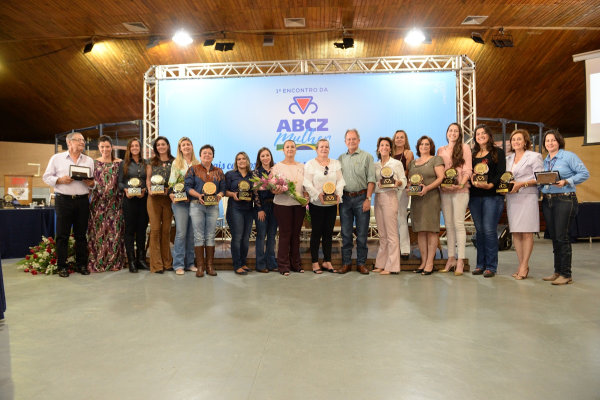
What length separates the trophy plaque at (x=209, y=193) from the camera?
432cm

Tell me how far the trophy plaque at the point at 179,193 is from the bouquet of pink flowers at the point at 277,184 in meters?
0.76

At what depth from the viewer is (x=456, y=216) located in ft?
14.3

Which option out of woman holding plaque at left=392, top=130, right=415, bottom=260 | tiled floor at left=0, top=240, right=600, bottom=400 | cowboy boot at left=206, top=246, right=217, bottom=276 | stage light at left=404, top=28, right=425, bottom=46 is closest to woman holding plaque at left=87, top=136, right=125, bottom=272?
tiled floor at left=0, top=240, right=600, bottom=400

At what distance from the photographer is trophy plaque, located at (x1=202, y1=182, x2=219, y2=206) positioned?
432 cm

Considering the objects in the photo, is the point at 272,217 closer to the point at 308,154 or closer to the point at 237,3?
the point at 308,154

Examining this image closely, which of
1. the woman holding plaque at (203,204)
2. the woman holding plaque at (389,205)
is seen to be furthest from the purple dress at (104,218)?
the woman holding plaque at (389,205)

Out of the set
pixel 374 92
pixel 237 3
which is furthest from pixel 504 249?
pixel 237 3

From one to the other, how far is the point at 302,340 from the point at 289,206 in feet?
7.37

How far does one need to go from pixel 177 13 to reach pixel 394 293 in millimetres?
6998

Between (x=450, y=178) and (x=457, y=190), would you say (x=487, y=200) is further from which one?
(x=450, y=178)

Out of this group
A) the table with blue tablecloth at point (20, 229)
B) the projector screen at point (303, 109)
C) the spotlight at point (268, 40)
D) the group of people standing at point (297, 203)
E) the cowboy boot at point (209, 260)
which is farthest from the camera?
the spotlight at point (268, 40)

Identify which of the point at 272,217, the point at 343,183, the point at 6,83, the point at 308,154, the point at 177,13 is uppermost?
the point at 177,13

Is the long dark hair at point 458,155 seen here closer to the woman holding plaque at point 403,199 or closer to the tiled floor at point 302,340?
the woman holding plaque at point 403,199

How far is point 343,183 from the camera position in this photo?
4445mm
